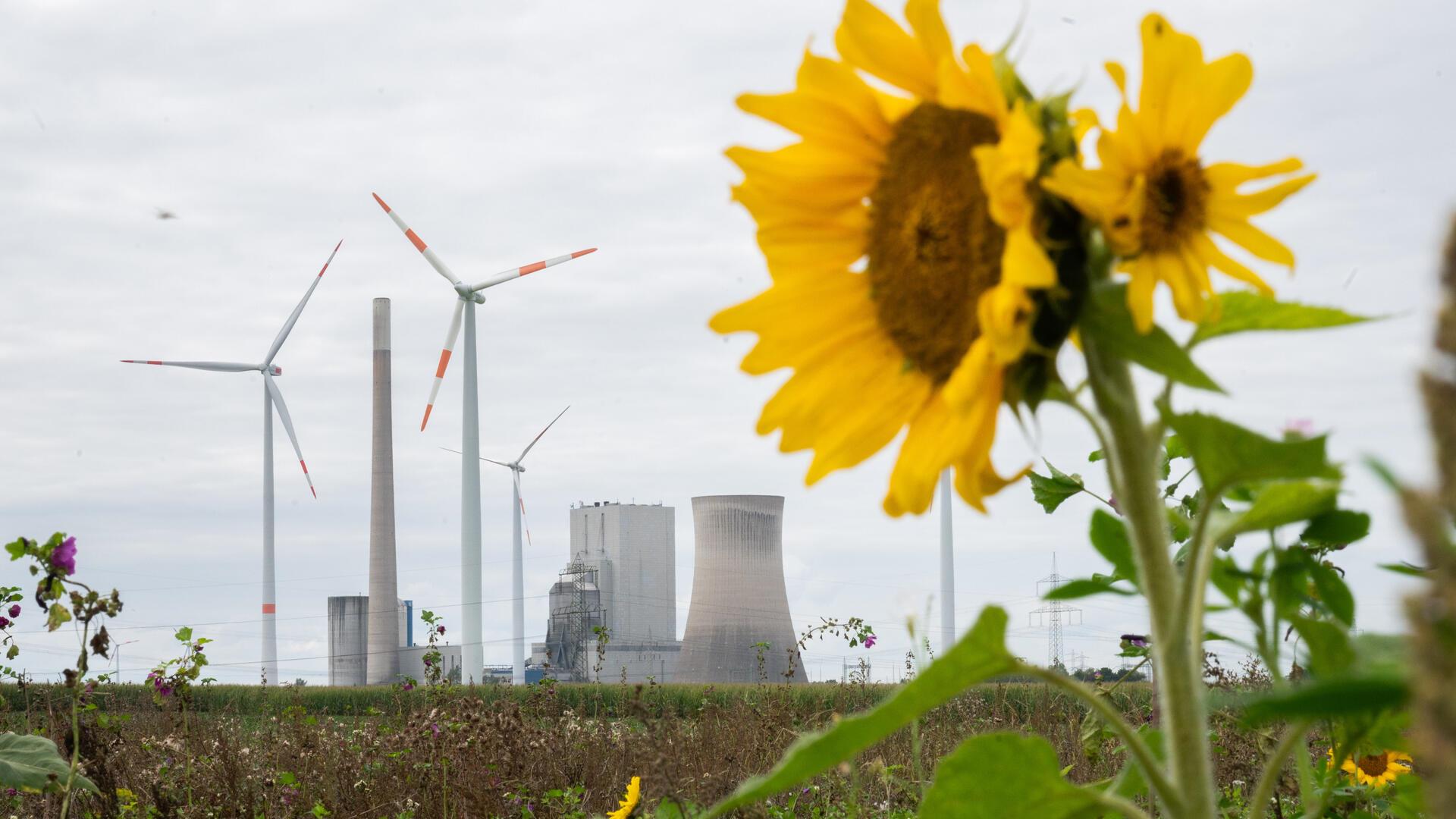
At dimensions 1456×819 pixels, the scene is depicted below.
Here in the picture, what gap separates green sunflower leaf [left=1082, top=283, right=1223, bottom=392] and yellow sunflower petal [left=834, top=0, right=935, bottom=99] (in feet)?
0.84

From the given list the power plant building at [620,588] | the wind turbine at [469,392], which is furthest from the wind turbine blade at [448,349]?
the power plant building at [620,588]

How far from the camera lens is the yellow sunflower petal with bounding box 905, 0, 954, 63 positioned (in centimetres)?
89

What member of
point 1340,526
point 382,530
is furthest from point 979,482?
point 382,530

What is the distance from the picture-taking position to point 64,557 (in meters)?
3.33

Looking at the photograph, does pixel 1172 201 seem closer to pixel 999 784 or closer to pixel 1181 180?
pixel 1181 180

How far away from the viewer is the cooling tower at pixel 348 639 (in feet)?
186

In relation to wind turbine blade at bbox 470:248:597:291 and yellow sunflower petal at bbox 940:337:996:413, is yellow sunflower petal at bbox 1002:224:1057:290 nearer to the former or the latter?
yellow sunflower petal at bbox 940:337:996:413

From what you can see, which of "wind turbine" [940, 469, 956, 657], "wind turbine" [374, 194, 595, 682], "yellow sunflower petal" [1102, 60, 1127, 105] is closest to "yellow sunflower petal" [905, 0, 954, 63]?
"yellow sunflower petal" [1102, 60, 1127, 105]

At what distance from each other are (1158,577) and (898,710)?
211 mm

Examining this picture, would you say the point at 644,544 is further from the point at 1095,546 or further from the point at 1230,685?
the point at 1095,546

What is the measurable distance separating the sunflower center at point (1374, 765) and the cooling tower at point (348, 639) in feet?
185

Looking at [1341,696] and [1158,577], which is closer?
[1341,696]

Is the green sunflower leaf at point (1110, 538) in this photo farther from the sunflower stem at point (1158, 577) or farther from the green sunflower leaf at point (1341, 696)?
the green sunflower leaf at point (1341, 696)

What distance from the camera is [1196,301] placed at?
0.82 meters
